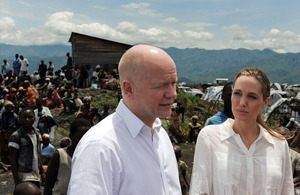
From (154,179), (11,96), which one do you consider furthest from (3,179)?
(154,179)

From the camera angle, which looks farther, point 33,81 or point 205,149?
point 33,81

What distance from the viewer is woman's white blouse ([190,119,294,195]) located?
2336mm

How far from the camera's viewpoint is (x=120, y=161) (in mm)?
1433

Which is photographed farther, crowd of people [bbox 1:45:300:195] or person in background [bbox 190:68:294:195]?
person in background [bbox 190:68:294:195]

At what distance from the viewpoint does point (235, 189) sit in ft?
7.68

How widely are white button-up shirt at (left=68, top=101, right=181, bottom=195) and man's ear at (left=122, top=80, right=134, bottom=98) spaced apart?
0.08 metres

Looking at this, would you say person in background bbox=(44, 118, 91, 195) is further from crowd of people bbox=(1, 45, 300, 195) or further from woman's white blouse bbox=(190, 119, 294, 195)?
woman's white blouse bbox=(190, 119, 294, 195)

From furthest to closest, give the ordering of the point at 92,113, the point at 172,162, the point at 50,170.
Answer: the point at 92,113 < the point at 50,170 < the point at 172,162

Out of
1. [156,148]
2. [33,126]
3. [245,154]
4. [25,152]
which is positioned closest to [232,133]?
[245,154]

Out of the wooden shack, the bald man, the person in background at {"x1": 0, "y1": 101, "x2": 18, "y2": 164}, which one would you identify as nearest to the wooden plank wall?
the wooden shack

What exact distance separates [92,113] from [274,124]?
41.3 feet

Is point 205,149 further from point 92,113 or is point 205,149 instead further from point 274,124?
point 274,124

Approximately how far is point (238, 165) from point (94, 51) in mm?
20856

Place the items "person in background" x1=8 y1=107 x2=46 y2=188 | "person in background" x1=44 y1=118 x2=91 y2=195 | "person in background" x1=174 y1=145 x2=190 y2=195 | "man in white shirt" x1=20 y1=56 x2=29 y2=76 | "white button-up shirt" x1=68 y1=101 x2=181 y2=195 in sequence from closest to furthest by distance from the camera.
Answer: "white button-up shirt" x1=68 y1=101 x2=181 y2=195, "person in background" x1=44 y1=118 x2=91 y2=195, "person in background" x1=8 y1=107 x2=46 y2=188, "person in background" x1=174 y1=145 x2=190 y2=195, "man in white shirt" x1=20 y1=56 x2=29 y2=76
